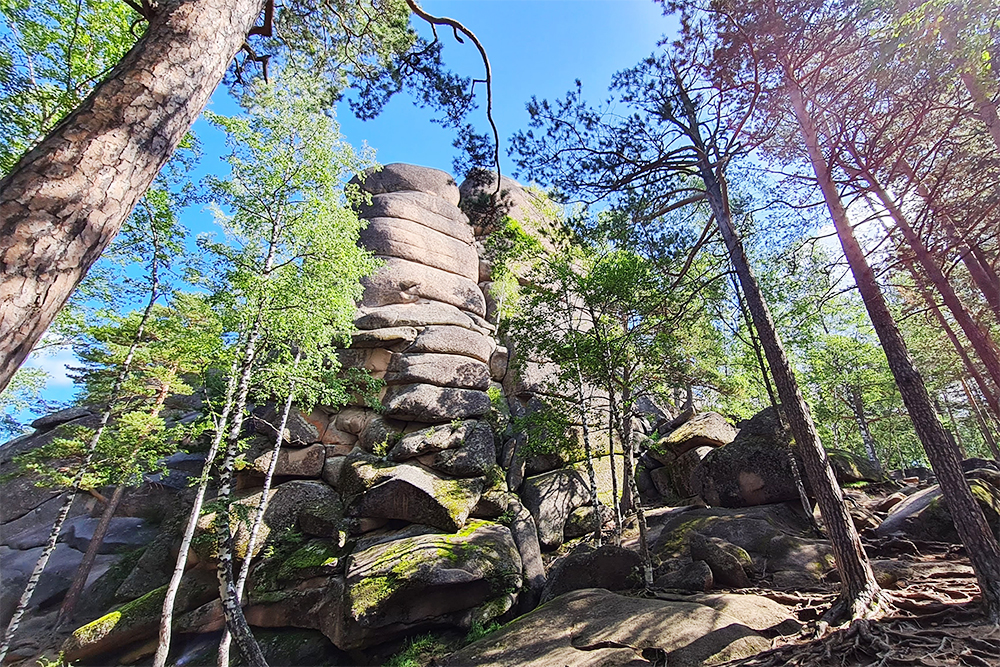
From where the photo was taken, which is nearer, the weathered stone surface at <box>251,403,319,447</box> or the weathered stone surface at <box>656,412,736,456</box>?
the weathered stone surface at <box>251,403,319,447</box>

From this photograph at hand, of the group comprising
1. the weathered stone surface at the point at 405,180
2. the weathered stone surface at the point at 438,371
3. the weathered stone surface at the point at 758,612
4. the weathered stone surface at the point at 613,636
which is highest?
the weathered stone surface at the point at 405,180

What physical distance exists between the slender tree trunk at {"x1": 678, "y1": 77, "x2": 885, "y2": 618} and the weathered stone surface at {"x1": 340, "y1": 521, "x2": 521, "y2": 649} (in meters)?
6.04

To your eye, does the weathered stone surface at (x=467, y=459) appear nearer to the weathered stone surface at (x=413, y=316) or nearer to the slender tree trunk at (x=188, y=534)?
the slender tree trunk at (x=188, y=534)

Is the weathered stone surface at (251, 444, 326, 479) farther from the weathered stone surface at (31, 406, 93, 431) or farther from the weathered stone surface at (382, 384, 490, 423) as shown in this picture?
the weathered stone surface at (31, 406, 93, 431)

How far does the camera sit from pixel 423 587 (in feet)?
27.4

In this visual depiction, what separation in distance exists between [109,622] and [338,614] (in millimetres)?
6585

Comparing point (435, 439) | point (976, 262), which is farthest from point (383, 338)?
point (976, 262)

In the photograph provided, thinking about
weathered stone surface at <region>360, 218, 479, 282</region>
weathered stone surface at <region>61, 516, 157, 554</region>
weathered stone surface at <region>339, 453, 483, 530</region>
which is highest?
weathered stone surface at <region>360, 218, 479, 282</region>

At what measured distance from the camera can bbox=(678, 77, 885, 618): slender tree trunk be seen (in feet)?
16.6

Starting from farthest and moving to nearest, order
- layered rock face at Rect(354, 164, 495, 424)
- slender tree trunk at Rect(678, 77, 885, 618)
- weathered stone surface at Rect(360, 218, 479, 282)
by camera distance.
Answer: weathered stone surface at Rect(360, 218, 479, 282) → layered rock face at Rect(354, 164, 495, 424) → slender tree trunk at Rect(678, 77, 885, 618)

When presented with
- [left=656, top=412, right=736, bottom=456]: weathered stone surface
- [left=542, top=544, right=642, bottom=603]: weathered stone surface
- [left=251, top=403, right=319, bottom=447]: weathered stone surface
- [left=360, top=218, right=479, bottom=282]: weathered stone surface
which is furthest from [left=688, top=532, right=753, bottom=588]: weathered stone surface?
[left=360, top=218, right=479, bottom=282]: weathered stone surface

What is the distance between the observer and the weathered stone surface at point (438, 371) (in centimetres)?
1427

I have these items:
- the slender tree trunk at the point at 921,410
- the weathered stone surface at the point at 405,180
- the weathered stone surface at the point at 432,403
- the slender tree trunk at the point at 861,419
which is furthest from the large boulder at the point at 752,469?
the weathered stone surface at the point at 405,180

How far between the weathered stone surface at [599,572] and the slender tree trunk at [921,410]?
4.71 m
